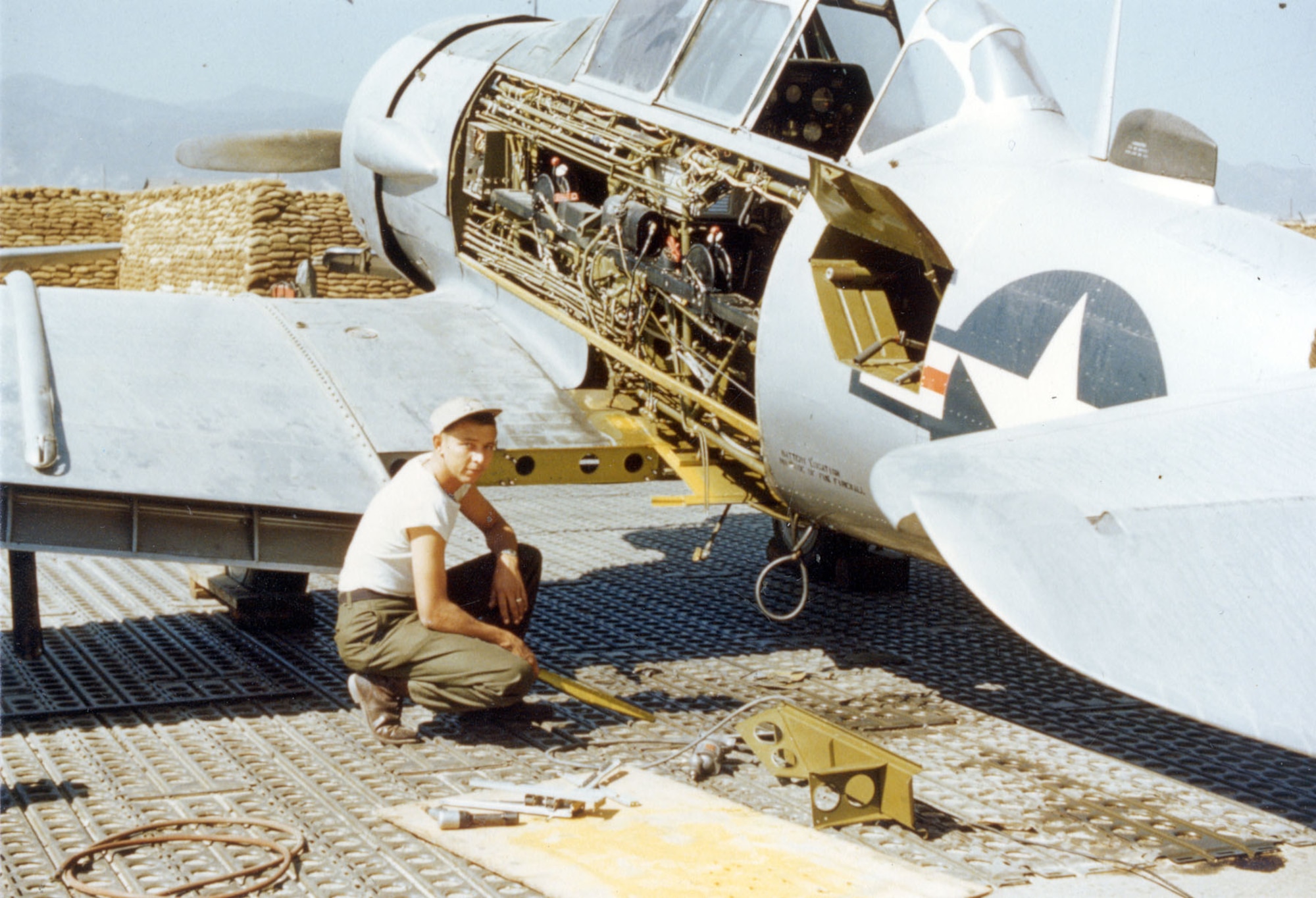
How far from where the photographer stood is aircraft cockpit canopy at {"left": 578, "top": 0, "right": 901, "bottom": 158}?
18.0 ft

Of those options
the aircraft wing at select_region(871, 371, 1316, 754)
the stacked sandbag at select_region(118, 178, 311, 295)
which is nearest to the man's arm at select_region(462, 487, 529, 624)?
the aircraft wing at select_region(871, 371, 1316, 754)

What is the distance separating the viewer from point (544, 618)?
653cm

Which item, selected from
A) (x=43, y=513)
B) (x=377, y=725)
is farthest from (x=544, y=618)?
(x=43, y=513)


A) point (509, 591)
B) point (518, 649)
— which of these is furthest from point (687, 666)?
point (518, 649)

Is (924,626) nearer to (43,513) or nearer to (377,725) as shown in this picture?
(377,725)

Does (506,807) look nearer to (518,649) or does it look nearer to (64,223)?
(518,649)

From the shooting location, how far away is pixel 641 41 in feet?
→ 20.3

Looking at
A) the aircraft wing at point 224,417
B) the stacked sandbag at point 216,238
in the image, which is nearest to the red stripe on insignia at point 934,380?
the aircraft wing at point 224,417

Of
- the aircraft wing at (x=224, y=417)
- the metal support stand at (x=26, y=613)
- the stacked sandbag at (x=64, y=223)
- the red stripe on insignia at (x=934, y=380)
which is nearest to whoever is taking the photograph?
the red stripe on insignia at (x=934, y=380)

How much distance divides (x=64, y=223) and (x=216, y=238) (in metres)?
Result: 4.93

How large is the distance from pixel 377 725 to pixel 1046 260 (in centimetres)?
260

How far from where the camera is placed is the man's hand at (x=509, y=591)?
483cm

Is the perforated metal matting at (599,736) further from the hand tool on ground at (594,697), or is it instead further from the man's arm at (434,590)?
the man's arm at (434,590)

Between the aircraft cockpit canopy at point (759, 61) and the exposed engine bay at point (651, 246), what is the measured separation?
0.21 meters
